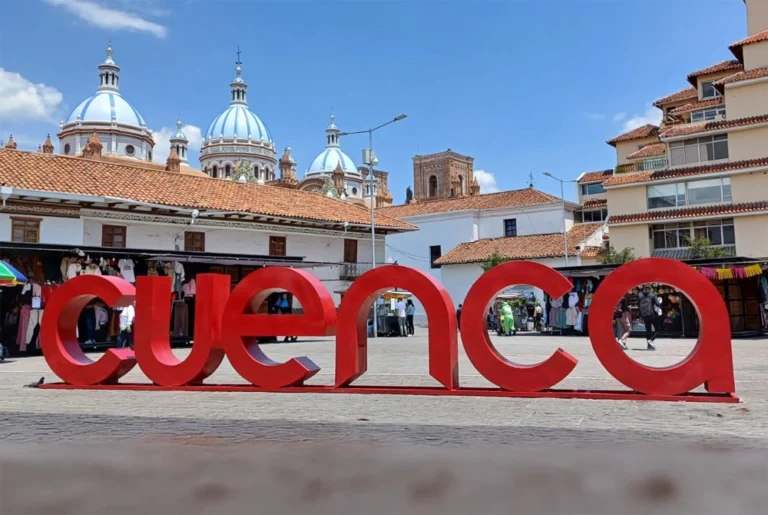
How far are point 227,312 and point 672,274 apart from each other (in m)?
6.67

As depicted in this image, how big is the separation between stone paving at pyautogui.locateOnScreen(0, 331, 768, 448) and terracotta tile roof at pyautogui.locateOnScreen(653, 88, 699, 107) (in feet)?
151

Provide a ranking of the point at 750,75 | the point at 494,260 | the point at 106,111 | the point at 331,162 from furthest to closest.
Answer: the point at 331,162 → the point at 106,111 → the point at 494,260 → the point at 750,75

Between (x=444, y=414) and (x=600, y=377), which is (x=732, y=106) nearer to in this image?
(x=600, y=377)

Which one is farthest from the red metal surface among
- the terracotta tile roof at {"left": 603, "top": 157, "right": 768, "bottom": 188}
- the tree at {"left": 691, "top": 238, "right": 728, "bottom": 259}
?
the terracotta tile roof at {"left": 603, "top": 157, "right": 768, "bottom": 188}

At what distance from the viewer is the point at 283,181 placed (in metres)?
81.1

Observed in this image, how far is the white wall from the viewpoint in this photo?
23078mm

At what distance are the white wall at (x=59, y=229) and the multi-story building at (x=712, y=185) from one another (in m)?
30.8

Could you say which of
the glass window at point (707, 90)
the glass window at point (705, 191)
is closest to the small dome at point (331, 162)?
the glass window at point (707, 90)

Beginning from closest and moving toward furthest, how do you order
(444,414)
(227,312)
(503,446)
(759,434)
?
(503,446) → (759,434) → (444,414) → (227,312)

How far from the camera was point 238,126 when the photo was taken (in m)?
89.5

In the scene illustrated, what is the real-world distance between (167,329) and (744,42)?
41.1 metres

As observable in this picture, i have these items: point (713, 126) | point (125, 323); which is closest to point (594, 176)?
point (713, 126)

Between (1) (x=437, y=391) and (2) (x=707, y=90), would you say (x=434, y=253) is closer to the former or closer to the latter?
(2) (x=707, y=90)

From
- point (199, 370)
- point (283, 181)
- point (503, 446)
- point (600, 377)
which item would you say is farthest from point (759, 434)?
point (283, 181)
